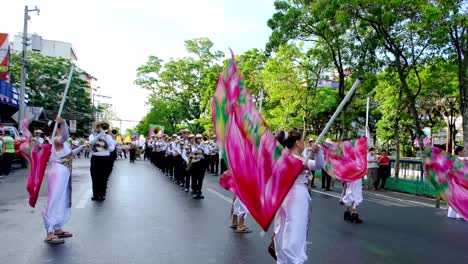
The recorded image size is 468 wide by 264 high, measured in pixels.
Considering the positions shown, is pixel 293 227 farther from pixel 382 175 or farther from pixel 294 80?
pixel 294 80

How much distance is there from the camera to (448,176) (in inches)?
259

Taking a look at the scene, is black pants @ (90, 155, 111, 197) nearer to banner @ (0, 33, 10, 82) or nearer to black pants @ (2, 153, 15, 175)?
black pants @ (2, 153, 15, 175)

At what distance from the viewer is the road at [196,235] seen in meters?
6.46

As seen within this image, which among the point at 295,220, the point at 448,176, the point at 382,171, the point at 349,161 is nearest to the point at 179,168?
the point at 382,171

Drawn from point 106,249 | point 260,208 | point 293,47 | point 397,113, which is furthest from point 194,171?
point 293,47

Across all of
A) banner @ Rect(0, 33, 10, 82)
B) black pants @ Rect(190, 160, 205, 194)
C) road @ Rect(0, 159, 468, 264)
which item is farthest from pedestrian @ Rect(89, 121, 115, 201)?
banner @ Rect(0, 33, 10, 82)

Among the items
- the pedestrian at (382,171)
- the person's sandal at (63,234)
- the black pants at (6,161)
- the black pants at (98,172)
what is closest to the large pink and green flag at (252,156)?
the person's sandal at (63,234)

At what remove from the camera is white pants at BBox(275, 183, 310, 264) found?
188 inches

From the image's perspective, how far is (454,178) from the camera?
6531 millimetres

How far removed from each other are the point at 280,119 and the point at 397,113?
429 inches

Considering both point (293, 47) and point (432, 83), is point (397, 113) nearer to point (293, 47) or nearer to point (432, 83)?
point (432, 83)

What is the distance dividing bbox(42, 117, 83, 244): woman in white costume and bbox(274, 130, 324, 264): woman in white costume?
142 inches

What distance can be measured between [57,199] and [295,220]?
395 cm

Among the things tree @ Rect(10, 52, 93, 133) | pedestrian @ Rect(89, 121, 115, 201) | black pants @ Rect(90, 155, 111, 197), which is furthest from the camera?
tree @ Rect(10, 52, 93, 133)
